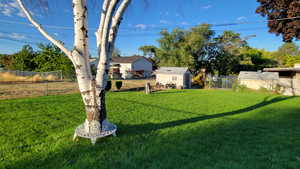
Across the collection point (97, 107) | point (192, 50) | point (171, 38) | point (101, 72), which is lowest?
point (97, 107)

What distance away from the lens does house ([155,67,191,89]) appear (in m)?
16.7

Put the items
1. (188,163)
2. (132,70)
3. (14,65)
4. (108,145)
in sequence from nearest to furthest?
(188,163), (108,145), (14,65), (132,70)

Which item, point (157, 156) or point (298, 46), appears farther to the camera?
point (298, 46)

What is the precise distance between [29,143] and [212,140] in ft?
12.3

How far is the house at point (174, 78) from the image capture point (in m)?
Answer: 16.7

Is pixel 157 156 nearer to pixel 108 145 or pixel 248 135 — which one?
pixel 108 145

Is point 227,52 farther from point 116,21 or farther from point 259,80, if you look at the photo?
point 116,21

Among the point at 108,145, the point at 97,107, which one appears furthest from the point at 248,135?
the point at 97,107

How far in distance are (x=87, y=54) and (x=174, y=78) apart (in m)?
15.0

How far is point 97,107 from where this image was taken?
8.93 ft

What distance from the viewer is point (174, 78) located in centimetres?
1705

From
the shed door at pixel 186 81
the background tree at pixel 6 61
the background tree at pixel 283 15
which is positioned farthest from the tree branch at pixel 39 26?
the background tree at pixel 6 61

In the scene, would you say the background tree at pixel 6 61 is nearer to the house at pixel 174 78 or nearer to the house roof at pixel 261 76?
the house at pixel 174 78

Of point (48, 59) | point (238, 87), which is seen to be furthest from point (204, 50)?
point (48, 59)
